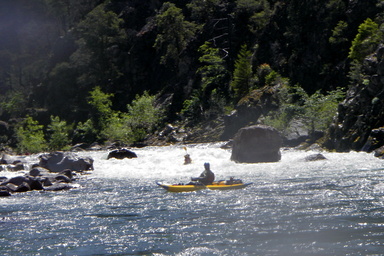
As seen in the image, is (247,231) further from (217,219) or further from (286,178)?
(286,178)

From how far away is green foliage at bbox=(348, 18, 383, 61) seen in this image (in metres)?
32.9

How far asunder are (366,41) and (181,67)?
27373mm

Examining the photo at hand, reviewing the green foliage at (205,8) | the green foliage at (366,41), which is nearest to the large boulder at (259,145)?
the green foliage at (366,41)

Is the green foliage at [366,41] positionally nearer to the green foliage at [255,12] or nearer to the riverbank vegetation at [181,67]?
the riverbank vegetation at [181,67]

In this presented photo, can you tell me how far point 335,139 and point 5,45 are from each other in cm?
7540

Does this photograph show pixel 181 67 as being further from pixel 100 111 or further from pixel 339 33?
pixel 339 33

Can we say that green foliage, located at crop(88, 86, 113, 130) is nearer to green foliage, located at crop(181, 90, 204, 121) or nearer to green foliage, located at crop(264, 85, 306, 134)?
green foliage, located at crop(181, 90, 204, 121)

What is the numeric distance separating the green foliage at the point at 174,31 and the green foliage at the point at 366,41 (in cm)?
2584

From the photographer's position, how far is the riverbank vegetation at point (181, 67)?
128ft

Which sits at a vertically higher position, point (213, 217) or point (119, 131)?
point (119, 131)

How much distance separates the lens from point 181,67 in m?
57.0

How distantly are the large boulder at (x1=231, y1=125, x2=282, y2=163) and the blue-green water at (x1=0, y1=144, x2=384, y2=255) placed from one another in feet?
14.3

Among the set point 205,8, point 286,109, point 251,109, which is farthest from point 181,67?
point 286,109

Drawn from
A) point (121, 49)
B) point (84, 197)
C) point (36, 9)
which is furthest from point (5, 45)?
point (84, 197)
